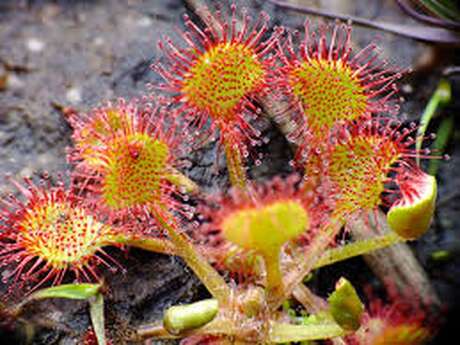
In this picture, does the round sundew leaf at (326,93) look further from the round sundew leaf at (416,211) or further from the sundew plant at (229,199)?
the round sundew leaf at (416,211)

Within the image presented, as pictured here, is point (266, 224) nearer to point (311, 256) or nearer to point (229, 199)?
point (229, 199)

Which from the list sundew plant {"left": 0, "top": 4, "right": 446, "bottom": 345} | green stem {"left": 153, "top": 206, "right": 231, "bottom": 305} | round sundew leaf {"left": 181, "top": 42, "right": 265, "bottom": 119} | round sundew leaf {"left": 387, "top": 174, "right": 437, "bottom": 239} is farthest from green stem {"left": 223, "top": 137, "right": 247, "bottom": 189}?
round sundew leaf {"left": 387, "top": 174, "right": 437, "bottom": 239}

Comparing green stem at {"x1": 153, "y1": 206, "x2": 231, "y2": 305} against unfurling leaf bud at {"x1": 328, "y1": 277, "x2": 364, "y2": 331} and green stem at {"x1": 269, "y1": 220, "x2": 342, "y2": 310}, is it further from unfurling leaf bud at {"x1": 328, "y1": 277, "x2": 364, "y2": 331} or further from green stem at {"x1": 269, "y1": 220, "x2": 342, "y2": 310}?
unfurling leaf bud at {"x1": 328, "y1": 277, "x2": 364, "y2": 331}

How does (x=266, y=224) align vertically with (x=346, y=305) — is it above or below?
above

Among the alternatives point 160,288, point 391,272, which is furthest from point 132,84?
point 391,272

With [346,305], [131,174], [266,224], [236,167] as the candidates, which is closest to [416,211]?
[346,305]

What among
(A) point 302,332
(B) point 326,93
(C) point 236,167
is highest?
(B) point 326,93
